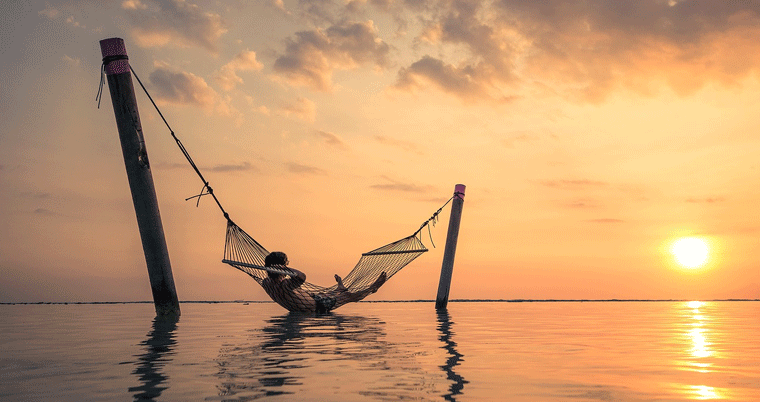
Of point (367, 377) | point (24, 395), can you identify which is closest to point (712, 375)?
point (367, 377)

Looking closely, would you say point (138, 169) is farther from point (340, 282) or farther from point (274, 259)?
point (340, 282)

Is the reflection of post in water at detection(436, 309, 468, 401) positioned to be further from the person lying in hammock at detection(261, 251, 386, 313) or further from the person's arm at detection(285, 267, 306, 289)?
the person lying in hammock at detection(261, 251, 386, 313)

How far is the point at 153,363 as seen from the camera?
7148 millimetres

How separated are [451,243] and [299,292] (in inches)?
218

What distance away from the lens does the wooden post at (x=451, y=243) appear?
67.4 ft

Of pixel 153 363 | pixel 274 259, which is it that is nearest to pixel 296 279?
pixel 274 259

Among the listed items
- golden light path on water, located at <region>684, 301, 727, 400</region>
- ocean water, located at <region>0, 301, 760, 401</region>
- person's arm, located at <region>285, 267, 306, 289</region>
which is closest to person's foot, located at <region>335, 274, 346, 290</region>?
person's arm, located at <region>285, 267, 306, 289</region>

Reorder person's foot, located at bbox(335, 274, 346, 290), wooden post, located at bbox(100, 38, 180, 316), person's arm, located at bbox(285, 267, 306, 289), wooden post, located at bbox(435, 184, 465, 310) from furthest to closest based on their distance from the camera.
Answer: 1. wooden post, located at bbox(435, 184, 465, 310)
2. person's foot, located at bbox(335, 274, 346, 290)
3. person's arm, located at bbox(285, 267, 306, 289)
4. wooden post, located at bbox(100, 38, 180, 316)

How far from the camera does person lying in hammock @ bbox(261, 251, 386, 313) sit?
16.4m

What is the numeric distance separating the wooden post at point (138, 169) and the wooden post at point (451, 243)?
9469mm

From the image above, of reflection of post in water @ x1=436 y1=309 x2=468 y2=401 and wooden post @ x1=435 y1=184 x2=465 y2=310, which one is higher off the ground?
wooden post @ x1=435 y1=184 x2=465 y2=310

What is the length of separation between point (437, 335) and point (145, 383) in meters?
6.41

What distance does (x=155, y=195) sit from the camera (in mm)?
13023

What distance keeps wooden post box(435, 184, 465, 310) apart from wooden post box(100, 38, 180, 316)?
31.1ft
